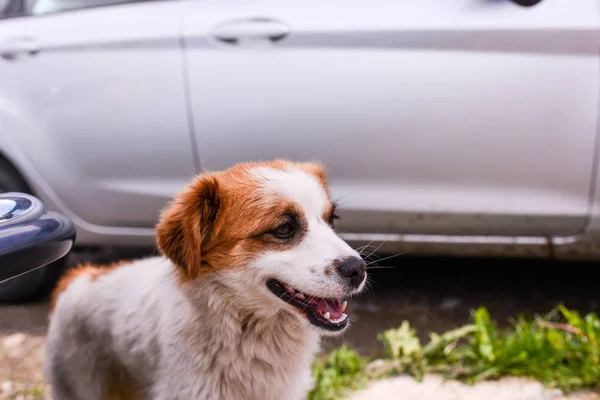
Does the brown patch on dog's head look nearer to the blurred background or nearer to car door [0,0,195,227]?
the blurred background

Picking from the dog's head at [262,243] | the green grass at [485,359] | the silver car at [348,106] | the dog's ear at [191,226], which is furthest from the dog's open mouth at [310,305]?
the silver car at [348,106]

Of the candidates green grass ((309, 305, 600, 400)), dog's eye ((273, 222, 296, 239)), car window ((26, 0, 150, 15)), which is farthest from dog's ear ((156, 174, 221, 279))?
car window ((26, 0, 150, 15))

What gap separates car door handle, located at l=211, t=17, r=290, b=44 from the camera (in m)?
3.47

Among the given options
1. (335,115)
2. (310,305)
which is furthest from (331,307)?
(335,115)

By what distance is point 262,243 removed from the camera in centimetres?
221

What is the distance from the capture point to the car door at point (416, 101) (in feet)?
10.9

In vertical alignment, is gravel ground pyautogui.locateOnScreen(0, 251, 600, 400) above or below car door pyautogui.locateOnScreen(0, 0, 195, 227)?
below

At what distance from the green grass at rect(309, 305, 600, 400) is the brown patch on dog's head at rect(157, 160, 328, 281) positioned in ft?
3.43

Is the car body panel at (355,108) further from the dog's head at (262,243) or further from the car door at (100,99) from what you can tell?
the dog's head at (262,243)

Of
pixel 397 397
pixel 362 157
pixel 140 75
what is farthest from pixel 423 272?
pixel 140 75

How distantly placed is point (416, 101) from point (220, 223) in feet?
5.04

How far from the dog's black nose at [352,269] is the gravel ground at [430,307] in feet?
3.55

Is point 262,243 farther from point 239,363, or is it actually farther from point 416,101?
point 416,101

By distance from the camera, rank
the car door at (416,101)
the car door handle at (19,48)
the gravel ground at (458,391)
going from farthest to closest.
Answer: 1. the car door handle at (19,48)
2. the car door at (416,101)
3. the gravel ground at (458,391)
